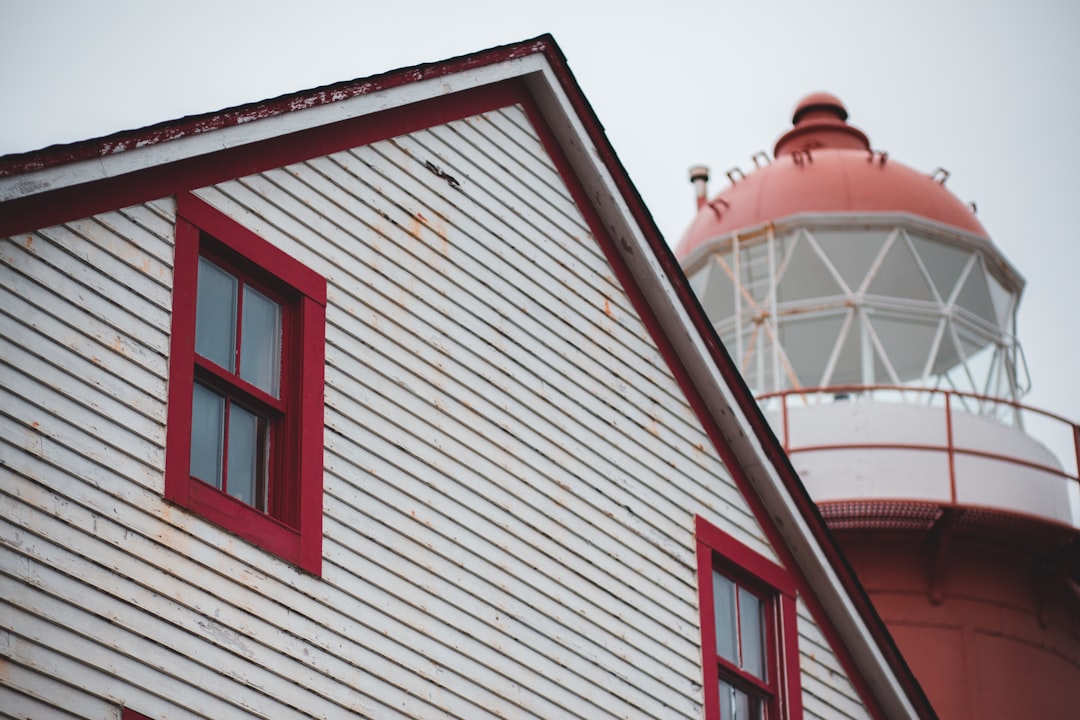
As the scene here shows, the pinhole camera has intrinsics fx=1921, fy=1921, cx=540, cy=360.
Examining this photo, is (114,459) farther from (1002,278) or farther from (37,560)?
(1002,278)

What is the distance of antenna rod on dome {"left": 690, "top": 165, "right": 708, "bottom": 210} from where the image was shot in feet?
93.1

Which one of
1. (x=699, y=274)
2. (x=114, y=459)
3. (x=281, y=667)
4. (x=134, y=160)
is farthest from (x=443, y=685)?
(x=699, y=274)

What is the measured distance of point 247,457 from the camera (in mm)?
11297

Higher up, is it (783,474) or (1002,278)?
(1002,278)

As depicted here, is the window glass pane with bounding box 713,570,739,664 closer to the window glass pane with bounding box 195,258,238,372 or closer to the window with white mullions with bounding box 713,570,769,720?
the window with white mullions with bounding box 713,570,769,720

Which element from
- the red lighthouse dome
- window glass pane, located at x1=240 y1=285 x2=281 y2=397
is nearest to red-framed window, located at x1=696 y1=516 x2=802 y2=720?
window glass pane, located at x1=240 y1=285 x2=281 y2=397

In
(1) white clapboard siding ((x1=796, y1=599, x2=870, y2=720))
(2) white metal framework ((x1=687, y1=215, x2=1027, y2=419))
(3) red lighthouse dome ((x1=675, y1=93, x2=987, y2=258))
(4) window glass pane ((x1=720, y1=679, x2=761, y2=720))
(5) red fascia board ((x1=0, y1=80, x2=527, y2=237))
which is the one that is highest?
(3) red lighthouse dome ((x1=675, y1=93, x2=987, y2=258))

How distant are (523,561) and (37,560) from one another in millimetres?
3871

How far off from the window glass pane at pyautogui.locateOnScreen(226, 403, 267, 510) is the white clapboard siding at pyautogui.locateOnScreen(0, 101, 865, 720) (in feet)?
1.43

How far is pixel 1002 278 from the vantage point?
27.0m

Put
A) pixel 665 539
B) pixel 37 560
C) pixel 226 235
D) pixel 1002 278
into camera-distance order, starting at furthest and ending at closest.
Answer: pixel 1002 278
pixel 665 539
pixel 226 235
pixel 37 560

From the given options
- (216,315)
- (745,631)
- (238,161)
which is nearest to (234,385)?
(216,315)

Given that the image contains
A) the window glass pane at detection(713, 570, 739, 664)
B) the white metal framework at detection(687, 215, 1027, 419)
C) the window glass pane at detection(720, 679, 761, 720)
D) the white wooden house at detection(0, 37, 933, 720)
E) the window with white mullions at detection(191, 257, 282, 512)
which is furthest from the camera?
the white metal framework at detection(687, 215, 1027, 419)

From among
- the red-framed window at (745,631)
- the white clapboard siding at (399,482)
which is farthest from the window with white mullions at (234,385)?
the red-framed window at (745,631)
